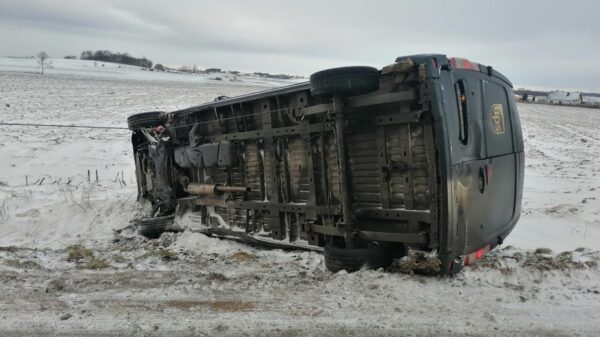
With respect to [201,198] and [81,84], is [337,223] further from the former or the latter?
[81,84]

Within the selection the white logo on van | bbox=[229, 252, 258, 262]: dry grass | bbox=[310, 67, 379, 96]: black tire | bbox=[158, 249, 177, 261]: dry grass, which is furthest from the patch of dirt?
the white logo on van

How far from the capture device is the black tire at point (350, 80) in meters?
3.90

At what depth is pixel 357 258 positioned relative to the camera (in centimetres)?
407

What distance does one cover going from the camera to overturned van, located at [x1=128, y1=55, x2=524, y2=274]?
3.78 metres

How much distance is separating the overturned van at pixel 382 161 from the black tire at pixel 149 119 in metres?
1.67

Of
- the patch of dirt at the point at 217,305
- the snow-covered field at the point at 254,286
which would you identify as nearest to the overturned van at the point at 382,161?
the snow-covered field at the point at 254,286

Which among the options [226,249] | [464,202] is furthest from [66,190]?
[464,202]

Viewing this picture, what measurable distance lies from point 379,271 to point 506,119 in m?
2.10

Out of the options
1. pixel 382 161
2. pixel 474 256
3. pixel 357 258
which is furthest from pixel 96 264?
pixel 474 256

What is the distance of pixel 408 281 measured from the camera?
3805mm

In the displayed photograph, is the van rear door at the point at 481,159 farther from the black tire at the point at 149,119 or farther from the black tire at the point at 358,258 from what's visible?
the black tire at the point at 149,119

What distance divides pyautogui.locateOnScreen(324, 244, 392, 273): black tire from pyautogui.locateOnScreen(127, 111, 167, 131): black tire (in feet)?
12.8

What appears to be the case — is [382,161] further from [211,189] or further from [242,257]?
[211,189]

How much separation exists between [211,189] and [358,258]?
261 centimetres
